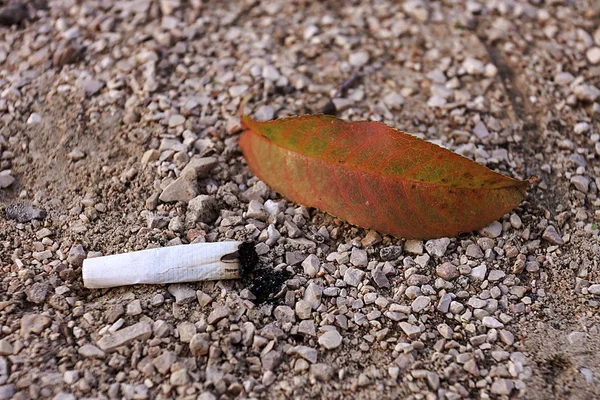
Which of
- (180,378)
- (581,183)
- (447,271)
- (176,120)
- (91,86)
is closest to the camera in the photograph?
(180,378)

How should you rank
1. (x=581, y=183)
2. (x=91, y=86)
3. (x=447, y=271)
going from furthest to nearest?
(x=91, y=86) < (x=581, y=183) < (x=447, y=271)

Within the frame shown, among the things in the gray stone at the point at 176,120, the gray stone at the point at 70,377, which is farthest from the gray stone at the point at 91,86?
the gray stone at the point at 70,377

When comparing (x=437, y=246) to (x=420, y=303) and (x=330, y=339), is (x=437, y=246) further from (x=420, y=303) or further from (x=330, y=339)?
(x=330, y=339)

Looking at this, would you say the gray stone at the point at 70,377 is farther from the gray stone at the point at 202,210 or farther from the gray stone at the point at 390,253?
the gray stone at the point at 390,253

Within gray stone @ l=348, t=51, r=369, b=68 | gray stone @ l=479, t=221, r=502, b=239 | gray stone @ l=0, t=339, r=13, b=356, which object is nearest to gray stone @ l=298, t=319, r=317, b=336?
gray stone @ l=479, t=221, r=502, b=239

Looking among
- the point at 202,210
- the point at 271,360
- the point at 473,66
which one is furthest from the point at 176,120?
the point at 473,66

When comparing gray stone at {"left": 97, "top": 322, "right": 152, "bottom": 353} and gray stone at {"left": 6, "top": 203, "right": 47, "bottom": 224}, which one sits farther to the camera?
gray stone at {"left": 6, "top": 203, "right": 47, "bottom": 224}

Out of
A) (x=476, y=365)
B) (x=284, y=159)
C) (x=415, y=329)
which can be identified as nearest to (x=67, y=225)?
(x=284, y=159)

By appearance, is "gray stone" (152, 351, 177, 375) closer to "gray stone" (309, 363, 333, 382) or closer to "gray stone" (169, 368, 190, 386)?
"gray stone" (169, 368, 190, 386)
